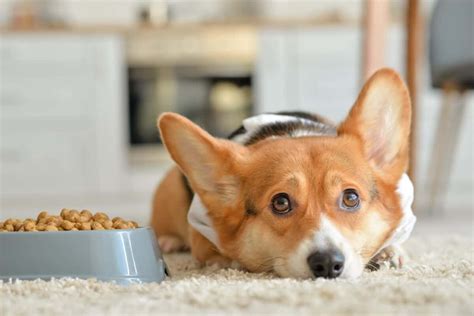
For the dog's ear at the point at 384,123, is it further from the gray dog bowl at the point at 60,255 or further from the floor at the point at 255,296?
the gray dog bowl at the point at 60,255

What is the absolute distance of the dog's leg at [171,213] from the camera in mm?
2156

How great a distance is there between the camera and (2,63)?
550cm

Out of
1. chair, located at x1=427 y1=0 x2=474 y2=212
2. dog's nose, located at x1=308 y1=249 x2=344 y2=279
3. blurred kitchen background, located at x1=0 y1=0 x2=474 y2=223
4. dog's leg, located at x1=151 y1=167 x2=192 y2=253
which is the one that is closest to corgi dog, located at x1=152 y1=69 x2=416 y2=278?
dog's nose, located at x1=308 y1=249 x2=344 y2=279

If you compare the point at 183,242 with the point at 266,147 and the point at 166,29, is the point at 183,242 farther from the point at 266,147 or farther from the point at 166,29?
the point at 166,29

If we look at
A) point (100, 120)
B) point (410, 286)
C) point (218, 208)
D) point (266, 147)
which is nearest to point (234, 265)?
point (218, 208)

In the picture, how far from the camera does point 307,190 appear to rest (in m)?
1.47

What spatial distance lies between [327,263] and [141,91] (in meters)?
4.31

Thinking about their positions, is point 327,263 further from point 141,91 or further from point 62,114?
point 62,114

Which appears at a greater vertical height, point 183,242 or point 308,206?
point 308,206

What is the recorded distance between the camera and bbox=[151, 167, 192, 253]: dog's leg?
2.16 m

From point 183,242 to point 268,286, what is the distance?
3.40 feet

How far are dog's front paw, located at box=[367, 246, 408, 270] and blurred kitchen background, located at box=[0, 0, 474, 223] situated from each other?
3.81m

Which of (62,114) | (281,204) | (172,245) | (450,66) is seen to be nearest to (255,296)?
(281,204)

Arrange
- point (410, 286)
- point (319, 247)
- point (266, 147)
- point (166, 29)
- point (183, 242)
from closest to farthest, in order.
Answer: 1. point (410, 286)
2. point (319, 247)
3. point (266, 147)
4. point (183, 242)
5. point (166, 29)
